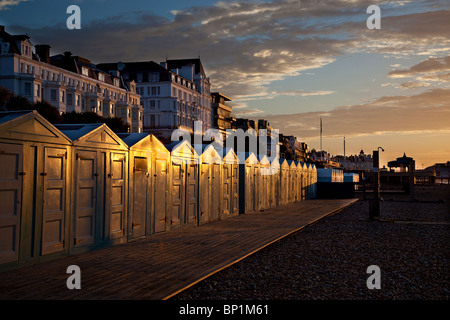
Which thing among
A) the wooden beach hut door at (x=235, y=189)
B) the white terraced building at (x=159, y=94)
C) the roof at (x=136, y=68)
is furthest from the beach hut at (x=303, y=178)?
the roof at (x=136, y=68)

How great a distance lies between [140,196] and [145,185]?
1.28ft

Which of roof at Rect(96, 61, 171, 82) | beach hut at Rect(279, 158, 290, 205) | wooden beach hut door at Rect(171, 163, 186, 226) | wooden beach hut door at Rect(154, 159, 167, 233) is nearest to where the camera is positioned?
wooden beach hut door at Rect(154, 159, 167, 233)

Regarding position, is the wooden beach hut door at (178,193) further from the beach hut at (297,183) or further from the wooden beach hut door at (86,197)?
the beach hut at (297,183)

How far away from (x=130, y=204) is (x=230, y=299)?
5.86 meters

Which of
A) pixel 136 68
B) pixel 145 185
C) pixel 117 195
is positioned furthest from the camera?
pixel 136 68

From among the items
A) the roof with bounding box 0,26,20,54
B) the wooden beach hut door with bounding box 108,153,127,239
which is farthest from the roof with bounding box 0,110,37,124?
the roof with bounding box 0,26,20,54

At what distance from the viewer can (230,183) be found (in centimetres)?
2069

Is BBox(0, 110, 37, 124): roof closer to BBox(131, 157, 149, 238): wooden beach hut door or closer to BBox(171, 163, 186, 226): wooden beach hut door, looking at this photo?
BBox(131, 157, 149, 238): wooden beach hut door

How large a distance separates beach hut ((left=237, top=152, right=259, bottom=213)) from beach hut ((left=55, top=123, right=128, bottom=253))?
34.8ft

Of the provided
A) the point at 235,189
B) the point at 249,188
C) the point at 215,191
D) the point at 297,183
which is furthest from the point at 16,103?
the point at 215,191

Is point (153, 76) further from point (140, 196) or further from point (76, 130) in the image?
point (76, 130)

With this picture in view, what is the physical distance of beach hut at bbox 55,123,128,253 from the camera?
10.2 meters

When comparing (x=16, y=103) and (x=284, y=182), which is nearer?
(x=284, y=182)

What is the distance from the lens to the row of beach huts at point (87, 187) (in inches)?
334
